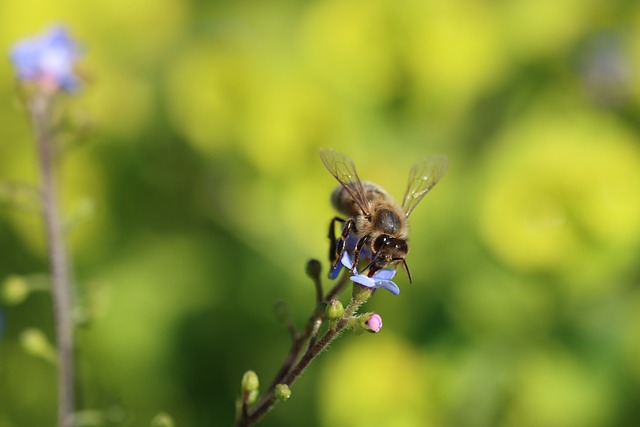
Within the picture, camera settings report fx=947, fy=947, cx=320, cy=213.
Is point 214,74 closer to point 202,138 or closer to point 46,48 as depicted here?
point 202,138

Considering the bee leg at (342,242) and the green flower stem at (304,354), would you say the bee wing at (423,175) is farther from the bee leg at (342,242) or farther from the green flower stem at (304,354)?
the green flower stem at (304,354)

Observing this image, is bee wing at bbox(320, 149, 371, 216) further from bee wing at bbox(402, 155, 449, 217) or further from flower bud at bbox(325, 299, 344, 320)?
flower bud at bbox(325, 299, 344, 320)

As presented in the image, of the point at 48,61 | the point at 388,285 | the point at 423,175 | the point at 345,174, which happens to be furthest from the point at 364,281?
the point at 48,61

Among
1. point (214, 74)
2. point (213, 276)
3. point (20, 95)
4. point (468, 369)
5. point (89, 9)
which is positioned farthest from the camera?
point (89, 9)

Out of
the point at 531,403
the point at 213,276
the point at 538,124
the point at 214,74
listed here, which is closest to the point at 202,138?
the point at 214,74

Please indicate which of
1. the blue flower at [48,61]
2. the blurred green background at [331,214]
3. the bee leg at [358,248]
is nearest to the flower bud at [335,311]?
the bee leg at [358,248]
